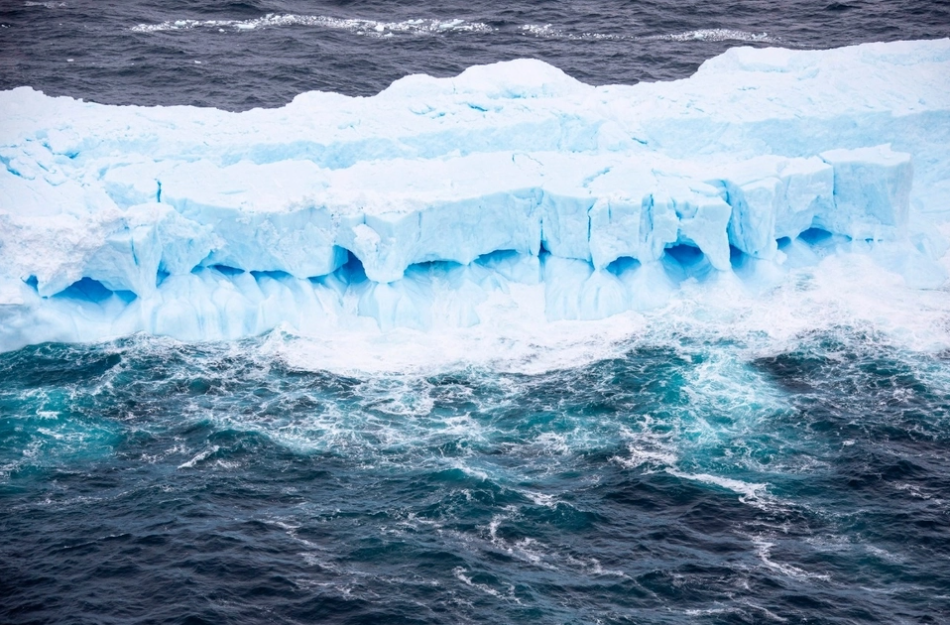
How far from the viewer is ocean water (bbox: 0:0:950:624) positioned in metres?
28.1

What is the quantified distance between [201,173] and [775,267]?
19.7 meters

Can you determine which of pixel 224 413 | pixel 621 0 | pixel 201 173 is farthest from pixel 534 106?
pixel 621 0

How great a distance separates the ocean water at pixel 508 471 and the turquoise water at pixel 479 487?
73mm

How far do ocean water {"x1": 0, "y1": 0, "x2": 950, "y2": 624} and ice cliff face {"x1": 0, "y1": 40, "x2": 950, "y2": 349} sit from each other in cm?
141

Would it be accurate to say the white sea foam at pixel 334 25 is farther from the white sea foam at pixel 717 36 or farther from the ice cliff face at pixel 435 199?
the ice cliff face at pixel 435 199

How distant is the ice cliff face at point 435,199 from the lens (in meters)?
38.6

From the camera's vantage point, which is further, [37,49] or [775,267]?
[37,49]

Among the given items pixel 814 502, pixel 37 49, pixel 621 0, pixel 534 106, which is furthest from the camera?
pixel 621 0

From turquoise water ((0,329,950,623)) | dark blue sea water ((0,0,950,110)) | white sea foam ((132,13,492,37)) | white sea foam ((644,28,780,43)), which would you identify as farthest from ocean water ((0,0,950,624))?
white sea foam ((132,13,492,37))

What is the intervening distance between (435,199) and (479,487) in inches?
437

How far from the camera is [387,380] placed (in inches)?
1430

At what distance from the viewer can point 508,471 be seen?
32594 mm

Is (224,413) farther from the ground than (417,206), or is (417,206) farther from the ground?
(417,206)

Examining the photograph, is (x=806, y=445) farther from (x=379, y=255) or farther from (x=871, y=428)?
(x=379, y=255)
